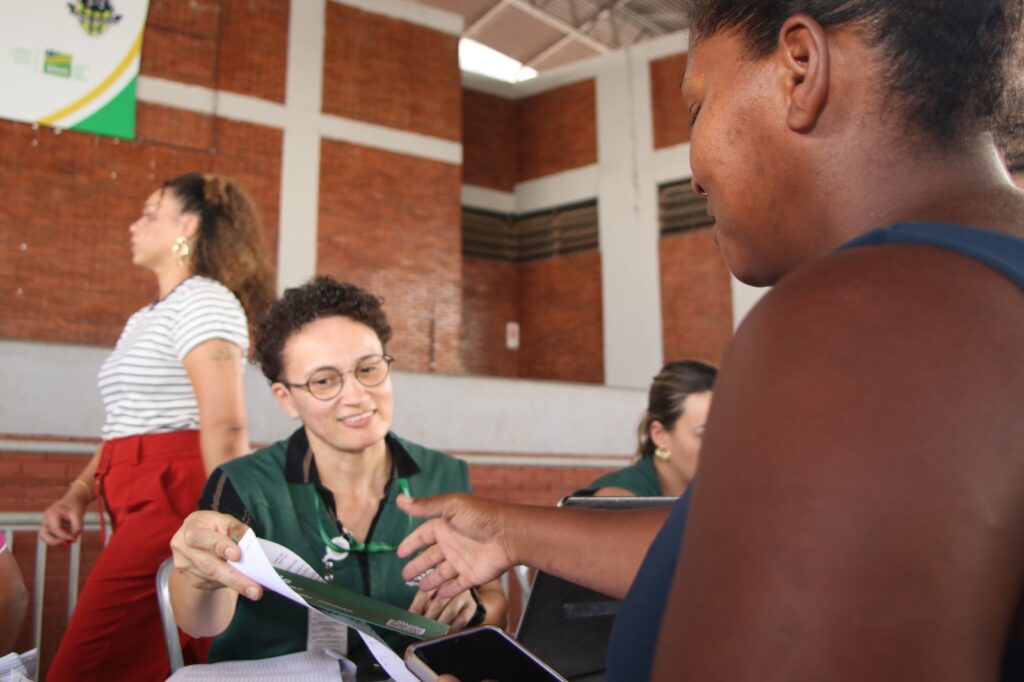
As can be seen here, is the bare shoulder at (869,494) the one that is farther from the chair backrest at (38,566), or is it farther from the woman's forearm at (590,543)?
the chair backrest at (38,566)

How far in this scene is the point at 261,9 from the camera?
9797 mm

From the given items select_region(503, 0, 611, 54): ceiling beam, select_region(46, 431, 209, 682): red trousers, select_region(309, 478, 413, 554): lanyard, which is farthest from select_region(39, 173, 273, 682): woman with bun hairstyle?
select_region(503, 0, 611, 54): ceiling beam

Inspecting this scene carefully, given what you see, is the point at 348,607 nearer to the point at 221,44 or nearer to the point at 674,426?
the point at 674,426

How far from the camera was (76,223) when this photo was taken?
8.48 metres

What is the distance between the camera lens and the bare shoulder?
1.43ft

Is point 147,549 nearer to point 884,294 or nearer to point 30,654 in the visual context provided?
point 30,654

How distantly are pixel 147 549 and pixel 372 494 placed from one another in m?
0.56

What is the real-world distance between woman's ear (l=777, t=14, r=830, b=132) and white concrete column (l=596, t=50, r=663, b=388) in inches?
408

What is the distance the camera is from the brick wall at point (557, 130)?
1184 cm

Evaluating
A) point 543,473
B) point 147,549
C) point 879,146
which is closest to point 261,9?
point 543,473

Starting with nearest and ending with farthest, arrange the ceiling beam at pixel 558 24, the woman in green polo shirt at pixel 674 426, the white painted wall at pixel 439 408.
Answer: the woman in green polo shirt at pixel 674 426, the white painted wall at pixel 439 408, the ceiling beam at pixel 558 24

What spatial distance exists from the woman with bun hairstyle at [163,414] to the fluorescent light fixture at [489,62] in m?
11.2

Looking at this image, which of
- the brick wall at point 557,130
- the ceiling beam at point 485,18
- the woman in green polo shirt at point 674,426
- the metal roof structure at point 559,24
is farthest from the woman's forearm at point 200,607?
the ceiling beam at point 485,18

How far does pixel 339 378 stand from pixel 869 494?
1.89 meters
